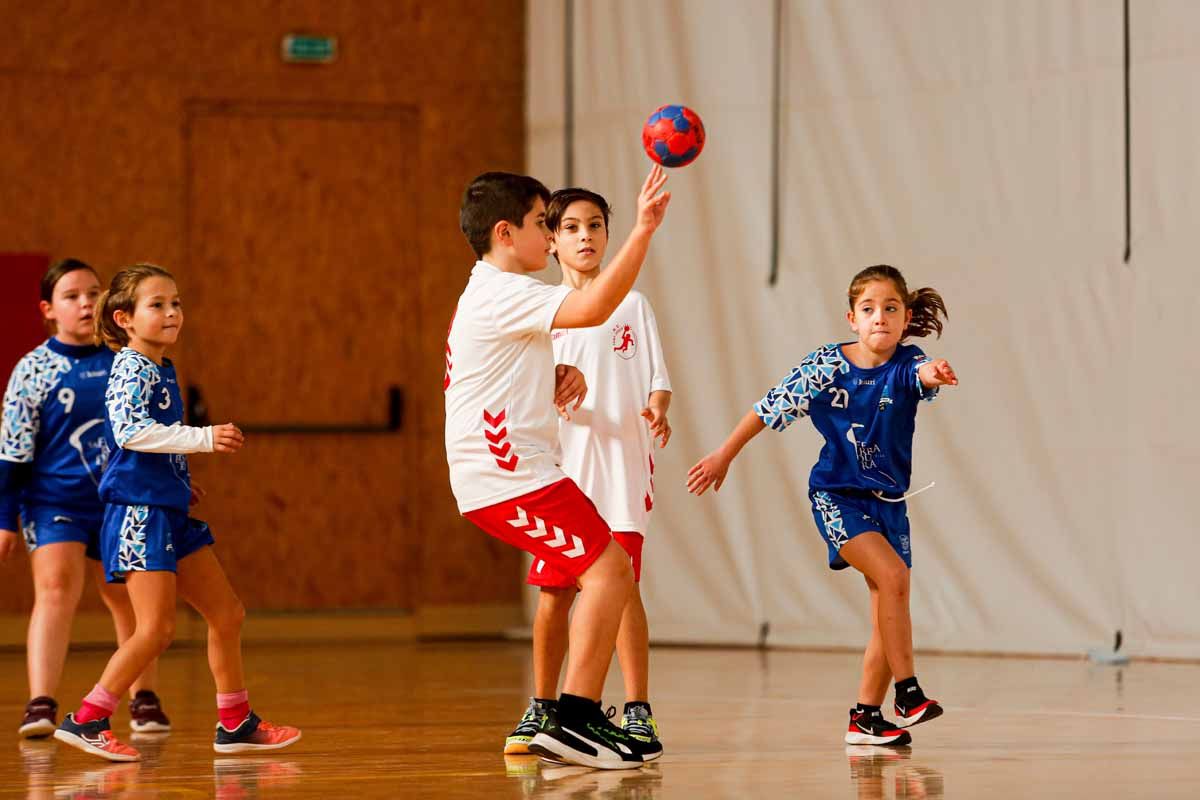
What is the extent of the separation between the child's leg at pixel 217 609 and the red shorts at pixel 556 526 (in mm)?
997

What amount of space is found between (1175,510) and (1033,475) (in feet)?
2.21

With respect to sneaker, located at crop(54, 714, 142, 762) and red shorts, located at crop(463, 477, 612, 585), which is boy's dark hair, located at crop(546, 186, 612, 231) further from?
sneaker, located at crop(54, 714, 142, 762)

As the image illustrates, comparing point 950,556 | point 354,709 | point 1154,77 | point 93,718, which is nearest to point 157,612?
point 93,718

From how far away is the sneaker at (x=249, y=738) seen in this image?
435cm

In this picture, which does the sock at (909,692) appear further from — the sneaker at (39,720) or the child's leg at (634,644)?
the sneaker at (39,720)

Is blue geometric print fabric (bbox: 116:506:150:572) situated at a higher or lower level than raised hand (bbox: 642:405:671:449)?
lower

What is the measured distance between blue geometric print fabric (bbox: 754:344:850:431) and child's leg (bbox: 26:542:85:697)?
220cm

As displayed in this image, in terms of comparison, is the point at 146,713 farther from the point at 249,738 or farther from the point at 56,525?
the point at 249,738

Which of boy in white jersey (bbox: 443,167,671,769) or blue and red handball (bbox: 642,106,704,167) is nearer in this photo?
boy in white jersey (bbox: 443,167,671,769)

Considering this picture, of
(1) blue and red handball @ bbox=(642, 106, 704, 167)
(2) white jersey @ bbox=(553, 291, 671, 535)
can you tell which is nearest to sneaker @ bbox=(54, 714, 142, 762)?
(2) white jersey @ bbox=(553, 291, 671, 535)

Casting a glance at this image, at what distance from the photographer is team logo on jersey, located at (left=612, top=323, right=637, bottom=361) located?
460cm

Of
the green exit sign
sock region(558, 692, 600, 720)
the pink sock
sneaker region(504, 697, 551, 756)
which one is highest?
the green exit sign

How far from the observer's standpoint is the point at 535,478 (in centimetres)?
379

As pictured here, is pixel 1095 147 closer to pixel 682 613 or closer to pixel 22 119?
pixel 682 613
